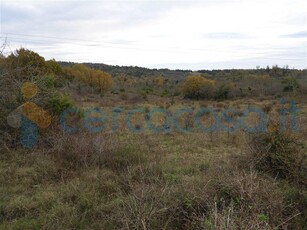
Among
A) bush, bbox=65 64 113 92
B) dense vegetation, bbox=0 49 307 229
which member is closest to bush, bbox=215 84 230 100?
bush, bbox=65 64 113 92

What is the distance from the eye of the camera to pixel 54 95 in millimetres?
10484

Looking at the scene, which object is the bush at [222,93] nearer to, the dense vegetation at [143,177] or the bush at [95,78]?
the bush at [95,78]

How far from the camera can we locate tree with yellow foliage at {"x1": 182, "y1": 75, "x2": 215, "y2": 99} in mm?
34375

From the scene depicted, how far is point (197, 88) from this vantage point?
117 ft

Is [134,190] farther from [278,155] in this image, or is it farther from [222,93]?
[222,93]

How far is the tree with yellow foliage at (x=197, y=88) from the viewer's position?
1353 inches

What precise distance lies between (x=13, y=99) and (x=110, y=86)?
101 ft

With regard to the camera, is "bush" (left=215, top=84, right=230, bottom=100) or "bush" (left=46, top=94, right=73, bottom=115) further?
"bush" (left=215, top=84, right=230, bottom=100)

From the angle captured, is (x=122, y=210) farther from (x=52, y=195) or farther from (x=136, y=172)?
(x=136, y=172)

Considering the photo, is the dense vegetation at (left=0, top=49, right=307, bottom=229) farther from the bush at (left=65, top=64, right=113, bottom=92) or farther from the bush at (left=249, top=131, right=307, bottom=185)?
the bush at (left=65, top=64, right=113, bottom=92)

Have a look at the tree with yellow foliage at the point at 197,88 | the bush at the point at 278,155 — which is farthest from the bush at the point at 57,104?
the tree with yellow foliage at the point at 197,88
